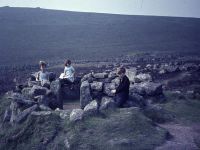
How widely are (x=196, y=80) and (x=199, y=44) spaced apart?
43251 millimetres

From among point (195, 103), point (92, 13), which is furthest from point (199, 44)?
point (195, 103)

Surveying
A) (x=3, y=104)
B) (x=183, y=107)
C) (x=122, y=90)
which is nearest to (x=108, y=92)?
(x=122, y=90)

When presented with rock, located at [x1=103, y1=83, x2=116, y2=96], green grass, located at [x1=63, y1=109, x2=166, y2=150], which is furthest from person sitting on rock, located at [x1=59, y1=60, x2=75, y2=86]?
green grass, located at [x1=63, y1=109, x2=166, y2=150]

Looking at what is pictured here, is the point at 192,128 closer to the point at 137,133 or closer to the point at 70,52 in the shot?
the point at 137,133

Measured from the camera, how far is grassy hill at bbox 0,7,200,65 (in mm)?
58188

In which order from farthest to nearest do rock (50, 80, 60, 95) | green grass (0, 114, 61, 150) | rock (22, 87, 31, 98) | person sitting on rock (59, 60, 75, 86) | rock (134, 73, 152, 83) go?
rock (134, 73, 152, 83), person sitting on rock (59, 60, 75, 86), rock (50, 80, 60, 95), rock (22, 87, 31, 98), green grass (0, 114, 61, 150)

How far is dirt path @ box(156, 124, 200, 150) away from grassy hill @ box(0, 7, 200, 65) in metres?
36.7

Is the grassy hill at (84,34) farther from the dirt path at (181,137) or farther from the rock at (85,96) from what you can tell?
the dirt path at (181,137)

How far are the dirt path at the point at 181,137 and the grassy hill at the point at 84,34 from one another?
36739mm

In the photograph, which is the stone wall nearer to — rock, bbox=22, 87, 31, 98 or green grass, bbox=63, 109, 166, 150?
green grass, bbox=63, 109, 166, 150

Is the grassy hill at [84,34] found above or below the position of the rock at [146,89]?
above

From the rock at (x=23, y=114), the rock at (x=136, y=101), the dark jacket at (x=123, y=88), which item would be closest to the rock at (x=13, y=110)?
the rock at (x=23, y=114)

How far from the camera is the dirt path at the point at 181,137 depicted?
11039 millimetres

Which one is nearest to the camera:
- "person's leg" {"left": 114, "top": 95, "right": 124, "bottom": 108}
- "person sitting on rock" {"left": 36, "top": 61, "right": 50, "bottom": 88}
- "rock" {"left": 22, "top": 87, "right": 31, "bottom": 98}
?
"person's leg" {"left": 114, "top": 95, "right": 124, "bottom": 108}
